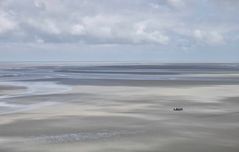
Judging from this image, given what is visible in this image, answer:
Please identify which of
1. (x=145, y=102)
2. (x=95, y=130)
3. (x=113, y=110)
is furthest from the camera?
(x=145, y=102)

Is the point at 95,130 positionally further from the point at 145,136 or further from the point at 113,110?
the point at 113,110

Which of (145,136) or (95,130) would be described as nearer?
(145,136)

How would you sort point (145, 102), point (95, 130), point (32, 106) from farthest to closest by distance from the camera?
point (145, 102) < point (32, 106) < point (95, 130)

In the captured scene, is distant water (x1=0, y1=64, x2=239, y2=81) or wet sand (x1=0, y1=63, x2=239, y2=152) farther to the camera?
distant water (x1=0, y1=64, x2=239, y2=81)

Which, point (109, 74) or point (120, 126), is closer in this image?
point (120, 126)

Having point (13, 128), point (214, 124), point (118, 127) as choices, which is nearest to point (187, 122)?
point (214, 124)

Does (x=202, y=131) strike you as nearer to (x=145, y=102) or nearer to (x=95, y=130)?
(x=95, y=130)

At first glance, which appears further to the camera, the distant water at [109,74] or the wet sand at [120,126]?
the distant water at [109,74]
